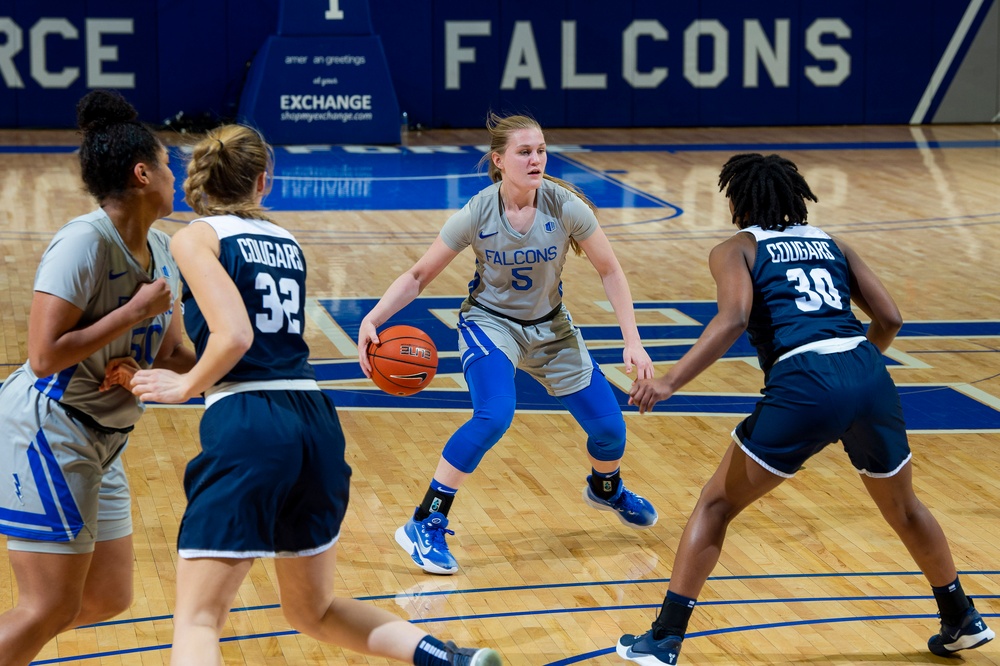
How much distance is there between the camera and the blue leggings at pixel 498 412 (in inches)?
194

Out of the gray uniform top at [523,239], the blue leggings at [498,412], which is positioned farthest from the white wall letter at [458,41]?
the blue leggings at [498,412]

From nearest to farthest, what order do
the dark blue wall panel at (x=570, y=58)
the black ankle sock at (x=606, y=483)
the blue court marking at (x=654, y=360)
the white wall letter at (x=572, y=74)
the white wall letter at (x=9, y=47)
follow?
the black ankle sock at (x=606, y=483)
the blue court marking at (x=654, y=360)
the white wall letter at (x=9, y=47)
the dark blue wall panel at (x=570, y=58)
the white wall letter at (x=572, y=74)

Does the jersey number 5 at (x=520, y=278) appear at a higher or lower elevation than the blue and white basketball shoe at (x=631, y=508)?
higher

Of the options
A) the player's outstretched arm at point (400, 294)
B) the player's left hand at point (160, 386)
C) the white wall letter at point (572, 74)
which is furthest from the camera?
the white wall letter at point (572, 74)

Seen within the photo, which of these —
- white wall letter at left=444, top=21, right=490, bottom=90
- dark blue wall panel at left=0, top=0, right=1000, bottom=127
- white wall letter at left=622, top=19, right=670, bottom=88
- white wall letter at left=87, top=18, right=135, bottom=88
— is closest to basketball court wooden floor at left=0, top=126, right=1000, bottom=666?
white wall letter at left=87, top=18, right=135, bottom=88

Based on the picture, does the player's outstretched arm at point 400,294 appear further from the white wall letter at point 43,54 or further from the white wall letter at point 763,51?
the white wall letter at point 763,51

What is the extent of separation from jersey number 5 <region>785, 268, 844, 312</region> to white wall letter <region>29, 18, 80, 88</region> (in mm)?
16738

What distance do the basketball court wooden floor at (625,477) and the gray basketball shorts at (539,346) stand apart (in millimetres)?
631

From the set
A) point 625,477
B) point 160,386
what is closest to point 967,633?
point 625,477

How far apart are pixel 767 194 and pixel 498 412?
1307mm

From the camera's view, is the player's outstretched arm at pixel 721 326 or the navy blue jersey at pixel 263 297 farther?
the player's outstretched arm at pixel 721 326

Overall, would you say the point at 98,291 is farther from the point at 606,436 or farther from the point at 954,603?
the point at 954,603

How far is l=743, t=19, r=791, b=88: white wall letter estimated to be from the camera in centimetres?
2017

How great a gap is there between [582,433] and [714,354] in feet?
9.36
